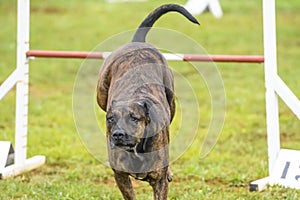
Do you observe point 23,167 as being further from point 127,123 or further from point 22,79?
point 127,123

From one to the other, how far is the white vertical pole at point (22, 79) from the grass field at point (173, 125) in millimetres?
280

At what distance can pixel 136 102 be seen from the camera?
449cm

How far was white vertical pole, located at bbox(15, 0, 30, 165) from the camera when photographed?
7.03m

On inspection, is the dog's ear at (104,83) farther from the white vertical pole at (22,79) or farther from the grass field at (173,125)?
the white vertical pole at (22,79)

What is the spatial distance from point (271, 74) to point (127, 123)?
2420 millimetres

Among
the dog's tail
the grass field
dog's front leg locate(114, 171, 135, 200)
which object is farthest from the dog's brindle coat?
the grass field

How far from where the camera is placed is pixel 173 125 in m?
9.23

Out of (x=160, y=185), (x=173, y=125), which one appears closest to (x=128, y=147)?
(x=160, y=185)

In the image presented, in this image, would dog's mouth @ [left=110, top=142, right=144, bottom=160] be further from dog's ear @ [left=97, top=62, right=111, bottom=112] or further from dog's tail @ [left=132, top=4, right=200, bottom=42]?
dog's tail @ [left=132, top=4, right=200, bottom=42]

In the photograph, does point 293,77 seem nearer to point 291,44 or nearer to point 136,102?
point 291,44

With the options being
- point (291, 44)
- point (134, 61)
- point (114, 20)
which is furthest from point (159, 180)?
point (114, 20)

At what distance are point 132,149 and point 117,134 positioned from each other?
0.74 feet

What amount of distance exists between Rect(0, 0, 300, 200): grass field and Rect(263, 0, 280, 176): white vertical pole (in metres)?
0.39

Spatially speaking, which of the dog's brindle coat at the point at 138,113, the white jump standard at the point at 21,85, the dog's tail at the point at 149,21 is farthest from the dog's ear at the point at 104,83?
the white jump standard at the point at 21,85
